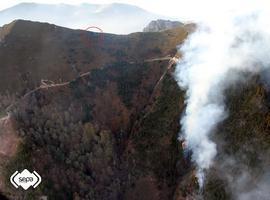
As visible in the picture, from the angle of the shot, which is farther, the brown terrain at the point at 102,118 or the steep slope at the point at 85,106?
the steep slope at the point at 85,106

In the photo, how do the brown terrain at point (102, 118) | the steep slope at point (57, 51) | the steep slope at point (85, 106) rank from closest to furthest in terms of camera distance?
the brown terrain at point (102, 118)
the steep slope at point (85, 106)
the steep slope at point (57, 51)

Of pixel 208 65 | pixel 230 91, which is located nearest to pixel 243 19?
pixel 208 65

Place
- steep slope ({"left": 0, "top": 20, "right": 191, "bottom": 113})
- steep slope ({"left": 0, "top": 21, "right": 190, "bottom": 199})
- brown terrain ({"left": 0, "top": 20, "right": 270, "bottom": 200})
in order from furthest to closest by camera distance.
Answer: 1. steep slope ({"left": 0, "top": 20, "right": 191, "bottom": 113})
2. steep slope ({"left": 0, "top": 21, "right": 190, "bottom": 199})
3. brown terrain ({"left": 0, "top": 20, "right": 270, "bottom": 200})

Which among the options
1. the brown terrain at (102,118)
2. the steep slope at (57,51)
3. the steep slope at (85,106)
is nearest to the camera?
the brown terrain at (102,118)

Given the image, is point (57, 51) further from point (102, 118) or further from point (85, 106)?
point (102, 118)

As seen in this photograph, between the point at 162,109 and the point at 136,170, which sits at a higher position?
the point at 162,109

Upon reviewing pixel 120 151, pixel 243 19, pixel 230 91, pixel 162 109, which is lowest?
pixel 120 151

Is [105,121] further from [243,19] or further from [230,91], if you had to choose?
[243,19]

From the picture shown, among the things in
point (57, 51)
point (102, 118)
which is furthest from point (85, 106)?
point (57, 51)

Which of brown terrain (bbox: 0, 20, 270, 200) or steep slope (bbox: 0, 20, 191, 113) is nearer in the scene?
brown terrain (bbox: 0, 20, 270, 200)
